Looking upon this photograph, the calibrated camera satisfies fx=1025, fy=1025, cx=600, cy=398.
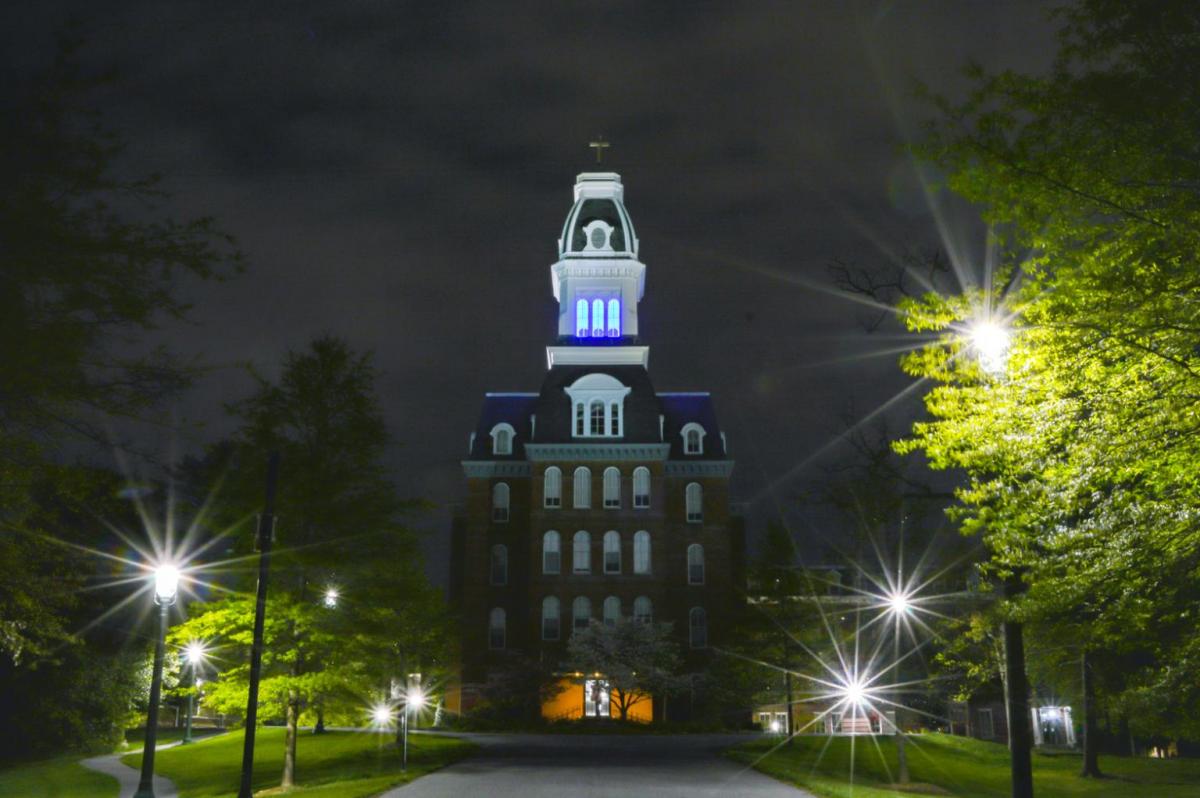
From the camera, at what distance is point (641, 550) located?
55.9 metres

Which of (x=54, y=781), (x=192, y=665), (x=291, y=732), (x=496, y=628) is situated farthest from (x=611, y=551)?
(x=291, y=732)

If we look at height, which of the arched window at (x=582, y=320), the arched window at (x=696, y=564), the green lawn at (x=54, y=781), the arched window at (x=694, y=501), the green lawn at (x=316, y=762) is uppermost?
the arched window at (x=582, y=320)

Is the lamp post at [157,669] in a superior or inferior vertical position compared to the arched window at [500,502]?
inferior

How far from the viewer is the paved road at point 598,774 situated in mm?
20406

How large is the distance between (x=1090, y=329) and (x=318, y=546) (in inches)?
707

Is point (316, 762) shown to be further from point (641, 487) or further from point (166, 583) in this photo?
point (641, 487)

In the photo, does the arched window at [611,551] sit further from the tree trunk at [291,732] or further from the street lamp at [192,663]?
the tree trunk at [291,732]

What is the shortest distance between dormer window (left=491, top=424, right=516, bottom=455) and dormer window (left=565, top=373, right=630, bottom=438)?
5054 mm

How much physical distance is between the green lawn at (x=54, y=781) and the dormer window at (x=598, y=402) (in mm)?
30062

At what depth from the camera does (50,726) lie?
38.3 m

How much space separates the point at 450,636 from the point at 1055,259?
1422 inches

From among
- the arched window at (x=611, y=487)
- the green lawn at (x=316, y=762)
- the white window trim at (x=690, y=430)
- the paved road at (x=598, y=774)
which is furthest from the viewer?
the white window trim at (x=690, y=430)

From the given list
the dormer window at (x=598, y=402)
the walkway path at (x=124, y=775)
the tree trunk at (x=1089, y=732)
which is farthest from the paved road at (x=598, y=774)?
the dormer window at (x=598, y=402)

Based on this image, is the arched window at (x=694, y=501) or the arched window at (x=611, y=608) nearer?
the arched window at (x=611, y=608)
